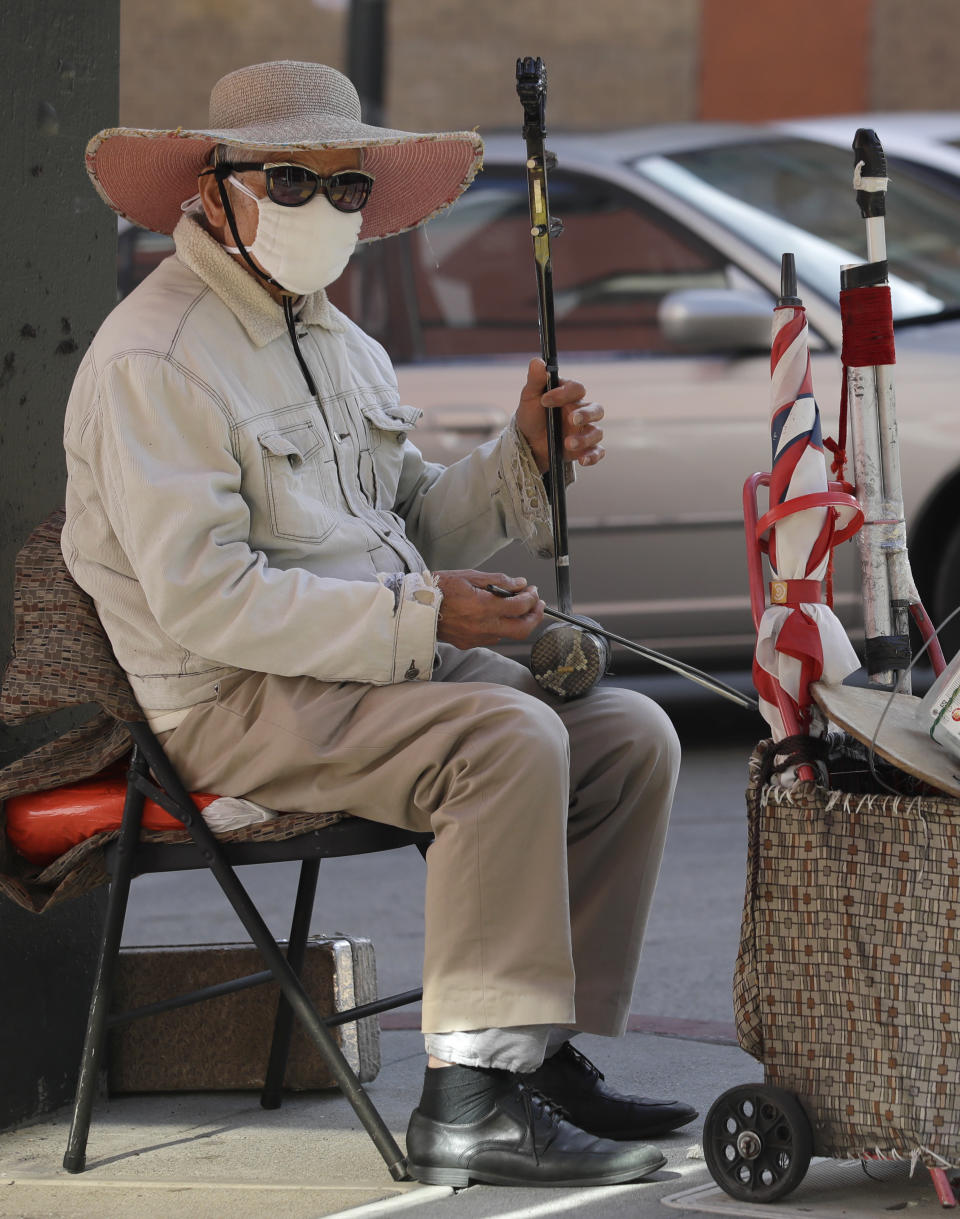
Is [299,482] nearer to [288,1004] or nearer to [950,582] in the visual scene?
[288,1004]

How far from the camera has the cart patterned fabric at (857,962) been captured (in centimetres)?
234

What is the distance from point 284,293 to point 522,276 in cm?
319

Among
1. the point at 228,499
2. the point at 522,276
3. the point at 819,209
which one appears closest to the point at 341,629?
the point at 228,499

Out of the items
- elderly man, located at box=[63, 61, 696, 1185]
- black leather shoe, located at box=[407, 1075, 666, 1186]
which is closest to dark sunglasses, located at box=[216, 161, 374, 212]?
elderly man, located at box=[63, 61, 696, 1185]

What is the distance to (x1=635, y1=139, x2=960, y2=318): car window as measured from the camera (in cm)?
590

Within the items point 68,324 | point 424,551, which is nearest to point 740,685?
point 424,551

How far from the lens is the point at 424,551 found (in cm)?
326

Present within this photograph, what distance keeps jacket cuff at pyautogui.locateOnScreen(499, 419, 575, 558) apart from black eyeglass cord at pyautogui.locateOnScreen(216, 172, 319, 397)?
1.22 feet

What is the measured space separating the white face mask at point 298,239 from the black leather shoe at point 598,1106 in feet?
4.03

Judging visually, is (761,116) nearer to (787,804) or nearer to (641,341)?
(641,341)

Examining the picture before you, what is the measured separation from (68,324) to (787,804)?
Result: 1428 millimetres

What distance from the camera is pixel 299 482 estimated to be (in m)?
2.79

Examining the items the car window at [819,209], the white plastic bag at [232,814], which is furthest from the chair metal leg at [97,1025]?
the car window at [819,209]

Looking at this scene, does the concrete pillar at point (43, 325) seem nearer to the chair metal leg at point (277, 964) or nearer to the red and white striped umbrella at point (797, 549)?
the chair metal leg at point (277, 964)
